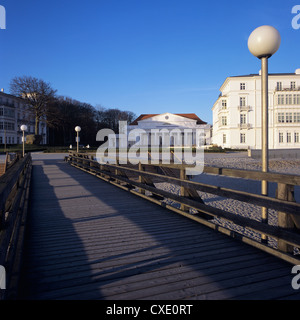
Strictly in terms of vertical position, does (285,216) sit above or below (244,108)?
below

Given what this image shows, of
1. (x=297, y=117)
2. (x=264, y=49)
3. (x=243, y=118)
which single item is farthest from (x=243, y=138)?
(x=264, y=49)

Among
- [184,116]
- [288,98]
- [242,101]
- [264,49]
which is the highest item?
[288,98]

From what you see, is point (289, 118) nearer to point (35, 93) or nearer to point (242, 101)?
point (242, 101)

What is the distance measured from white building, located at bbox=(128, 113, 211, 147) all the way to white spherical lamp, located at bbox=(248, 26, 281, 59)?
186ft

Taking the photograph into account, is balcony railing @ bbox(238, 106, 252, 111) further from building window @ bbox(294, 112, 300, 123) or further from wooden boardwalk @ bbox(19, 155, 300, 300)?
wooden boardwalk @ bbox(19, 155, 300, 300)

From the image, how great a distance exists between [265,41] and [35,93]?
156ft

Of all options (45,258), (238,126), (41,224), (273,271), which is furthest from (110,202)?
(238,126)

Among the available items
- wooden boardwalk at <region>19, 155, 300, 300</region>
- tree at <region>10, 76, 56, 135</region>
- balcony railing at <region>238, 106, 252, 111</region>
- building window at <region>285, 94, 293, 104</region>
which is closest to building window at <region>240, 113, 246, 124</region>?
balcony railing at <region>238, 106, 252, 111</region>

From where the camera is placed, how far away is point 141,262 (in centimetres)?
316

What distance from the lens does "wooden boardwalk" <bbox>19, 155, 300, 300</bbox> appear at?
251 cm

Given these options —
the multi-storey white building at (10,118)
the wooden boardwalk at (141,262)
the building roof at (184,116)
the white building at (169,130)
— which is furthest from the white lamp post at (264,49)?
the building roof at (184,116)
